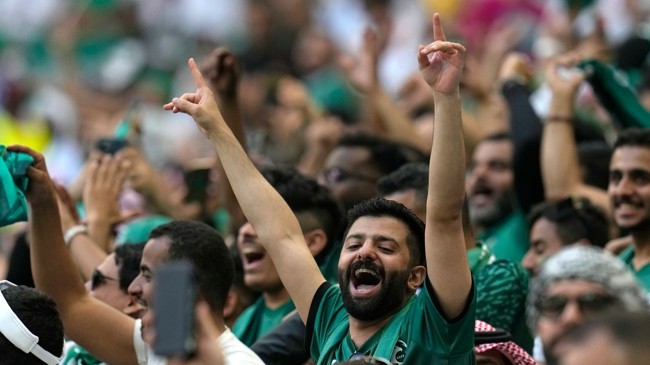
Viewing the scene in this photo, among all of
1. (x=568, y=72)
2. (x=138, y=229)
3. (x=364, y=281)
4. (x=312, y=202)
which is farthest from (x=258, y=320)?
(x=568, y=72)

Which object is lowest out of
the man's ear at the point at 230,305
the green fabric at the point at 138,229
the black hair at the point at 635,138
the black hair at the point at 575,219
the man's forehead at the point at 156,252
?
the black hair at the point at 575,219

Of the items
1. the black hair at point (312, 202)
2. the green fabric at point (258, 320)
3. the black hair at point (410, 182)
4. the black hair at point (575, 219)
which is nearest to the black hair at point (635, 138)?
the black hair at point (575, 219)

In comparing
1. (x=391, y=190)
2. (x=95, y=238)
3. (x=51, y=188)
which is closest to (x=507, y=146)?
(x=391, y=190)

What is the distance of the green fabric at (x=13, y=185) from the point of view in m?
6.08

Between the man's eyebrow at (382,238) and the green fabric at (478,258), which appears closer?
the man's eyebrow at (382,238)

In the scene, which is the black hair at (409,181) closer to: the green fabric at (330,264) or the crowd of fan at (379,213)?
the crowd of fan at (379,213)

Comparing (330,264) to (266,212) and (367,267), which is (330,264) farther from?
(367,267)

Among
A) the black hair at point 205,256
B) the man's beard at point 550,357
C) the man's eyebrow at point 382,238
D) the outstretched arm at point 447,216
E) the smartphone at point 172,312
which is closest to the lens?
the smartphone at point 172,312

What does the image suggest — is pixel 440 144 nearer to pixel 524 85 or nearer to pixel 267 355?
pixel 267 355

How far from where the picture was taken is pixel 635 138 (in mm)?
6902

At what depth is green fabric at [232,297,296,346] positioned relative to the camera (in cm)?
680

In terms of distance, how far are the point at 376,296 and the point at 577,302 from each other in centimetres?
131

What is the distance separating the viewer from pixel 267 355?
611cm

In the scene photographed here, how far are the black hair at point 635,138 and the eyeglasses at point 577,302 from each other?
2927 millimetres
